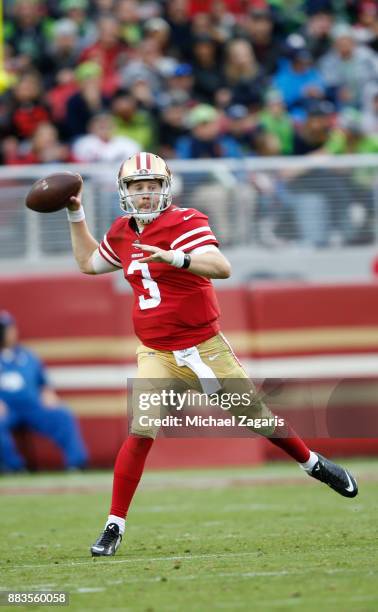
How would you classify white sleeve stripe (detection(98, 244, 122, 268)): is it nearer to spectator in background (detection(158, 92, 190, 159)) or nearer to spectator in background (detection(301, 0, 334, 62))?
spectator in background (detection(158, 92, 190, 159))

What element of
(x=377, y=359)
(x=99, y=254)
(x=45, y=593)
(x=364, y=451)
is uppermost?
(x=99, y=254)

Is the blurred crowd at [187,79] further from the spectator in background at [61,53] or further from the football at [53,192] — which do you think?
the football at [53,192]

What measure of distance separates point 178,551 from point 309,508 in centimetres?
199

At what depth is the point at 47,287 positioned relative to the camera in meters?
11.4

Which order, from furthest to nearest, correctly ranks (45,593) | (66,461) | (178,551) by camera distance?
(66,461) → (178,551) → (45,593)

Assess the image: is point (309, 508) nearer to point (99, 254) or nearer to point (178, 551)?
point (178, 551)

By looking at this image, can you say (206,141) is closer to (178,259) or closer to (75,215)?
(75,215)

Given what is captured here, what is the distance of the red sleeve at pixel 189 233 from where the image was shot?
606 cm

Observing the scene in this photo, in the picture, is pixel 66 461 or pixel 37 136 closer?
pixel 66 461

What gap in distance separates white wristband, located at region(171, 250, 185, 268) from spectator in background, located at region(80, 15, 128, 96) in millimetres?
7904

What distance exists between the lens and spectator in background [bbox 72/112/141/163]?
1202 cm

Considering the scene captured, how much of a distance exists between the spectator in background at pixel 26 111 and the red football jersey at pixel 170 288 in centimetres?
667

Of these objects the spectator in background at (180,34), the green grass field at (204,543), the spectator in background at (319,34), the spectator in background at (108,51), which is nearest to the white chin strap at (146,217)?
the green grass field at (204,543)

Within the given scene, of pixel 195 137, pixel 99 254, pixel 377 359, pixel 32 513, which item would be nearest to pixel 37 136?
pixel 195 137
